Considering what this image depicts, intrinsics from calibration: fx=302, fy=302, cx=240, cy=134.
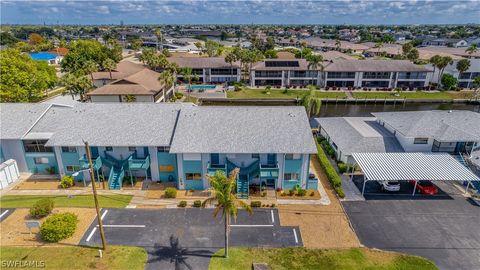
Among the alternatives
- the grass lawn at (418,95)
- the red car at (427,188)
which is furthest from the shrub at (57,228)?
the grass lawn at (418,95)

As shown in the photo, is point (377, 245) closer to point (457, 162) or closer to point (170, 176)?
point (457, 162)

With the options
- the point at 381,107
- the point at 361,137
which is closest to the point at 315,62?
the point at 381,107

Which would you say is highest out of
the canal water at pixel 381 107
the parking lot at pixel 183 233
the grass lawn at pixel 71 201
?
the grass lawn at pixel 71 201

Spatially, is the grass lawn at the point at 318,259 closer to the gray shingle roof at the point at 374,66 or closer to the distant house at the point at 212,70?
the gray shingle roof at the point at 374,66

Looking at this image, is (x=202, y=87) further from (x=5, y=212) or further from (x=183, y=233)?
(x=183, y=233)

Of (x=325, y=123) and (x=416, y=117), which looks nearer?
(x=416, y=117)

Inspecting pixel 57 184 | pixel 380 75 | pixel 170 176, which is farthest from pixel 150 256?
pixel 380 75
